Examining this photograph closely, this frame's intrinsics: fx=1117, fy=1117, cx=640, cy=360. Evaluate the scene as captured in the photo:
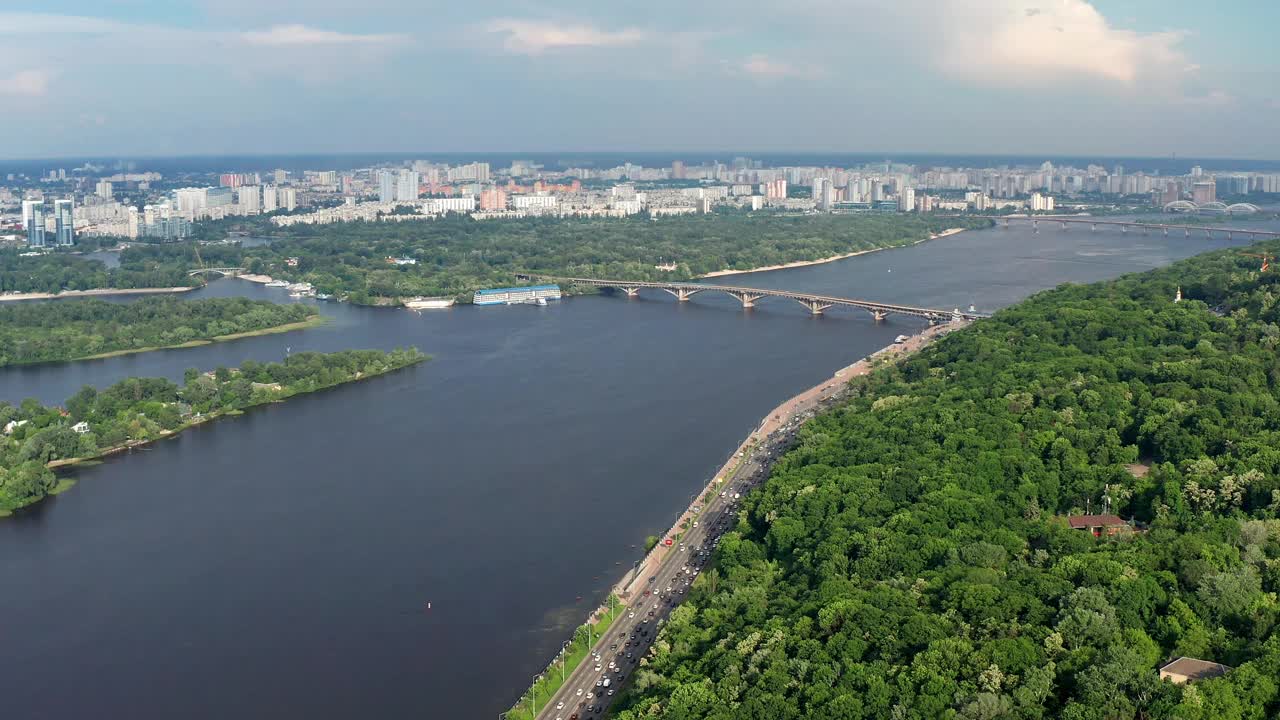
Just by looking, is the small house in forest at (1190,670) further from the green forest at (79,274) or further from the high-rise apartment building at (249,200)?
the high-rise apartment building at (249,200)

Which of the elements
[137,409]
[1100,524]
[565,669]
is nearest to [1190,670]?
[1100,524]

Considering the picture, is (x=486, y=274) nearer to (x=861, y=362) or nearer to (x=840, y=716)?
(x=861, y=362)

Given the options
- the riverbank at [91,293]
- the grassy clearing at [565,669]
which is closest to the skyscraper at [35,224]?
the riverbank at [91,293]

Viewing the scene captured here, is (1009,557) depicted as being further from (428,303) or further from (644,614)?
(428,303)

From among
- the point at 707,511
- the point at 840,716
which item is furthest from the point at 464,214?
the point at 840,716

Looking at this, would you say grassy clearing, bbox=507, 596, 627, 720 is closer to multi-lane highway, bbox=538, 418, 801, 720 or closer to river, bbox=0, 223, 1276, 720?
multi-lane highway, bbox=538, 418, 801, 720
